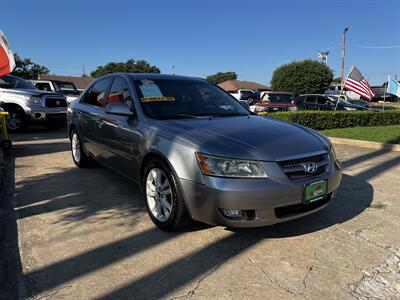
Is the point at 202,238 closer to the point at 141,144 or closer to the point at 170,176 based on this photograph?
the point at 170,176

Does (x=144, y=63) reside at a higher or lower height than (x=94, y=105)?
higher

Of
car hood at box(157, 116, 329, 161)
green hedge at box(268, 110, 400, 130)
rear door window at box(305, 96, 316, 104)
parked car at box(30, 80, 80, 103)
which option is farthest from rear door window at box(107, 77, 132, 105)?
rear door window at box(305, 96, 316, 104)

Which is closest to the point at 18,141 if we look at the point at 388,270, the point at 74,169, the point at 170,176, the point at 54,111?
the point at 54,111

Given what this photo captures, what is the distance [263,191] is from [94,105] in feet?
11.3

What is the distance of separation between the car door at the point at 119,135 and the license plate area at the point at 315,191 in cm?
188

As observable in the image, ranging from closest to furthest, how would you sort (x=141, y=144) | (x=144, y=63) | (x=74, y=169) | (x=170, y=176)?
(x=170, y=176)
(x=141, y=144)
(x=74, y=169)
(x=144, y=63)

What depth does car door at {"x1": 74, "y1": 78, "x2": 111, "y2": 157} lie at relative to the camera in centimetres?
521

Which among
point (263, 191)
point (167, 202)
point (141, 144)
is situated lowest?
point (167, 202)

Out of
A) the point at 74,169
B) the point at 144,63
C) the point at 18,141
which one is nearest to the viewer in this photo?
the point at 74,169

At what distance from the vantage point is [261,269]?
2.94 m

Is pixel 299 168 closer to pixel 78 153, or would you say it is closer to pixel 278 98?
pixel 78 153

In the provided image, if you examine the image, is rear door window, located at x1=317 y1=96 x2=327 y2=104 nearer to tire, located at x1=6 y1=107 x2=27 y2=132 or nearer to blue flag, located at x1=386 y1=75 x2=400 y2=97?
blue flag, located at x1=386 y1=75 x2=400 y2=97

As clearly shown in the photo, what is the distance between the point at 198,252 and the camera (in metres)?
3.23

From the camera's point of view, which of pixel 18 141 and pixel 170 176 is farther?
pixel 18 141
